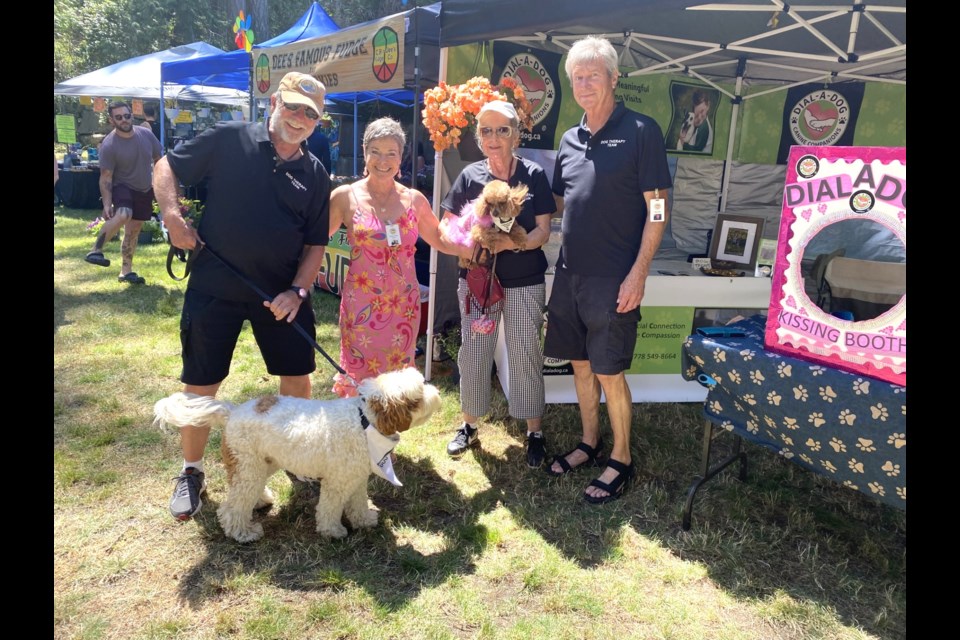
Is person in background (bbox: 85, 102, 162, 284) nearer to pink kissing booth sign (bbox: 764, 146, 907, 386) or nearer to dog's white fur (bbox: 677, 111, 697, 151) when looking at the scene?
dog's white fur (bbox: 677, 111, 697, 151)

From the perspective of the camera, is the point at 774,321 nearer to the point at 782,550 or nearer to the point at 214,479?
the point at 782,550

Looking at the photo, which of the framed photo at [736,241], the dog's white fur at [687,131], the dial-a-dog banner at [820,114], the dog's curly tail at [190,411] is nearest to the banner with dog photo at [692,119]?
the dog's white fur at [687,131]

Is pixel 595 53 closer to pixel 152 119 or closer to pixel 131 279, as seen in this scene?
pixel 131 279

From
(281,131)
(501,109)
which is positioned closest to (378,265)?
(281,131)

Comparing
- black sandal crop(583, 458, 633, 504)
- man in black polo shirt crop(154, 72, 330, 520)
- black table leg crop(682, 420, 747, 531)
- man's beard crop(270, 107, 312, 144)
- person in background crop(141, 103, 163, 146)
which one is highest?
person in background crop(141, 103, 163, 146)

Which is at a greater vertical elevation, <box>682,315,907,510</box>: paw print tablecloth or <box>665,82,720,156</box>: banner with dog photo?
<box>665,82,720,156</box>: banner with dog photo

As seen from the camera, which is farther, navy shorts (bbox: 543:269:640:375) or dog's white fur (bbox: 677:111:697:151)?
dog's white fur (bbox: 677:111:697:151)

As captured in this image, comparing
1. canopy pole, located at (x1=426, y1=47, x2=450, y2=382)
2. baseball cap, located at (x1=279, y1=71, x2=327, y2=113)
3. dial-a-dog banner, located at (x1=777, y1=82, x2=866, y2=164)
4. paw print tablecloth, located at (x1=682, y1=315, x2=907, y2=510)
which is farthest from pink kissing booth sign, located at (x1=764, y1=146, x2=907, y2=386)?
dial-a-dog banner, located at (x1=777, y1=82, x2=866, y2=164)

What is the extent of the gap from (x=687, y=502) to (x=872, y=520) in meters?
1.02

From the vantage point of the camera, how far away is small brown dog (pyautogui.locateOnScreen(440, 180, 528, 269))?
300cm

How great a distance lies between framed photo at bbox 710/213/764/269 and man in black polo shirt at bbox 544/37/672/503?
1953mm
